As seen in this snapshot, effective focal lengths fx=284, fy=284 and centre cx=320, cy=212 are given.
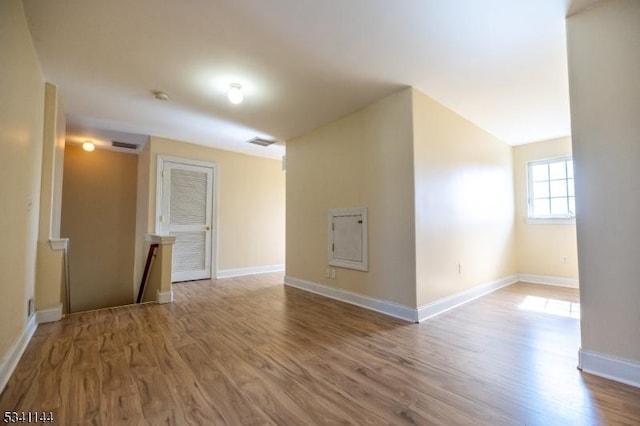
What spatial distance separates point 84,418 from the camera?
1.43m

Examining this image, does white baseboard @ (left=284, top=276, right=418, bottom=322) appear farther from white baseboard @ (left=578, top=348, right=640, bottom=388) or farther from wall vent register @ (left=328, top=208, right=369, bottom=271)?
white baseboard @ (left=578, top=348, right=640, bottom=388)

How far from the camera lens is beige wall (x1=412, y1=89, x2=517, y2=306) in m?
3.07

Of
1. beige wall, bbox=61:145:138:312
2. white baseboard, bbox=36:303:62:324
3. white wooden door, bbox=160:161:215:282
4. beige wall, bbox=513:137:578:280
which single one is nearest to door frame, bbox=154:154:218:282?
white wooden door, bbox=160:161:215:282

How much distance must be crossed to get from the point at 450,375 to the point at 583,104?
6.69 feet

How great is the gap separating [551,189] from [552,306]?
232 cm

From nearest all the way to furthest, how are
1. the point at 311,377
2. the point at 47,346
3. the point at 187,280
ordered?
the point at 311,377
the point at 47,346
the point at 187,280

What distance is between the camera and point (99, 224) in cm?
543

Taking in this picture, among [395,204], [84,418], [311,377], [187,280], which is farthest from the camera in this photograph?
[187,280]

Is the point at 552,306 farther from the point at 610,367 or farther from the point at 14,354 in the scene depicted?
the point at 14,354

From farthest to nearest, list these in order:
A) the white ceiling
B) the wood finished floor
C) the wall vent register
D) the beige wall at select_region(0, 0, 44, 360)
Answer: the wall vent register → the white ceiling → the beige wall at select_region(0, 0, 44, 360) → the wood finished floor

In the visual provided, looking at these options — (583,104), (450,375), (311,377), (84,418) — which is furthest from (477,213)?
(84,418)

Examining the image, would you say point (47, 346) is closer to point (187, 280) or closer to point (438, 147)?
point (187, 280)

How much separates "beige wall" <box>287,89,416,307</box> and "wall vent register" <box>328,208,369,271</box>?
0.29 ft

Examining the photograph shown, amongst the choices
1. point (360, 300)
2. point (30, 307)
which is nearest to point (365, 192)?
point (360, 300)
